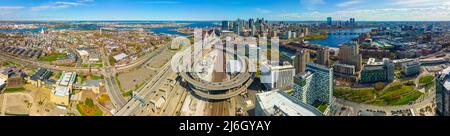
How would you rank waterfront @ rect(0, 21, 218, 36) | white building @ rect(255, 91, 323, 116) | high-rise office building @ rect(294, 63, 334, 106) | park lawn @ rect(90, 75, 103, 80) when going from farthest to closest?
high-rise office building @ rect(294, 63, 334, 106) < waterfront @ rect(0, 21, 218, 36) < park lawn @ rect(90, 75, 103, 80) < white building @ rect(255, 91, 323, 116)

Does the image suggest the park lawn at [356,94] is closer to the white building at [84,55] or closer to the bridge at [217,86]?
the bridge at [217,86]

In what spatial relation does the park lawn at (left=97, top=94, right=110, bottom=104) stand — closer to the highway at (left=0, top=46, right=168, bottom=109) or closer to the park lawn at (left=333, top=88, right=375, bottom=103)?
Answer: the highway at (left=0, top=46, right=168, bottom=109)

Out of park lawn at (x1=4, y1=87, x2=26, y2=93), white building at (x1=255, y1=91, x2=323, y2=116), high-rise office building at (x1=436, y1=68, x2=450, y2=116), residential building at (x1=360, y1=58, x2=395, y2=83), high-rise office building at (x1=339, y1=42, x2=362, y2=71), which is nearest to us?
white building at (x1=255, y1=91, x2=323, y2=116)

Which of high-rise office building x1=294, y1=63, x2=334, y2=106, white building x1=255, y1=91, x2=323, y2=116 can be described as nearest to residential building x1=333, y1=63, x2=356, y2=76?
high-rise office building x1=294, y1=63, x2=334, y2=106

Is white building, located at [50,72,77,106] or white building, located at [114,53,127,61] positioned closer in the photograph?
white building, located at [50,72,77,106]

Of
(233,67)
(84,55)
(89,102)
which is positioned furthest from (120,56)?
(233,67)

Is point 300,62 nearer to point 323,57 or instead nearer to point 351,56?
point 323,57

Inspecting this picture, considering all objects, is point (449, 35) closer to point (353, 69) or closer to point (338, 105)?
point (353, 69)

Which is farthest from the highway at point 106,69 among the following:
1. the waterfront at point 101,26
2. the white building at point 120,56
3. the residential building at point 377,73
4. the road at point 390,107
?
the residential building at point 377,73
